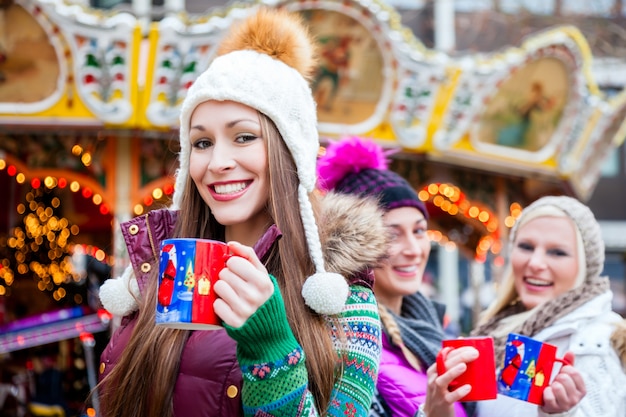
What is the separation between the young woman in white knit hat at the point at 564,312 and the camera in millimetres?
2658

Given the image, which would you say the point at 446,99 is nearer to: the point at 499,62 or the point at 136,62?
the point at 499,62

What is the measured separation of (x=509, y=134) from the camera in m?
8.20

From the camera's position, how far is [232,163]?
1.90 m

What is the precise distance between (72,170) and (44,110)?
0.90m

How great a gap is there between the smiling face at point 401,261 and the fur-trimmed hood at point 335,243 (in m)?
0.96

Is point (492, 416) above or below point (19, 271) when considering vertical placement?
above

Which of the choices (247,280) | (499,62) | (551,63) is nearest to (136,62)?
(499,62)

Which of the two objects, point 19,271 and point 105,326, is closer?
point 105,326

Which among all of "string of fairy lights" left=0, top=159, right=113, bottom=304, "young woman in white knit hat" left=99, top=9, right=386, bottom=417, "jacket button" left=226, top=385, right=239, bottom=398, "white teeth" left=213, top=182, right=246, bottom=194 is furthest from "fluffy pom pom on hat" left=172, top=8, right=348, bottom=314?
"string of fairy lights" left=0, top=159, right=113, bottom=304

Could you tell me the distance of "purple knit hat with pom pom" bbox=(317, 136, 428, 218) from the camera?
10.2 feet

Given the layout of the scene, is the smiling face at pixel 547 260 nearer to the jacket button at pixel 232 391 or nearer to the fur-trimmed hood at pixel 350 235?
the fur-trimmed hood at pixel 350 235

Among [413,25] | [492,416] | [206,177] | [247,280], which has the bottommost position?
[492,416]

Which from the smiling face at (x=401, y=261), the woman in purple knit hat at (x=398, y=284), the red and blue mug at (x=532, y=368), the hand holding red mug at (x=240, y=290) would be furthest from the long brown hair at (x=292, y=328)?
the smiling face at (x=401, y=261)

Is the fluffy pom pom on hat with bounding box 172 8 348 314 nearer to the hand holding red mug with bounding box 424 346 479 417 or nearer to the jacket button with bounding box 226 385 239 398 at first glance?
the jacket button with bounding box 226 385 239 398
